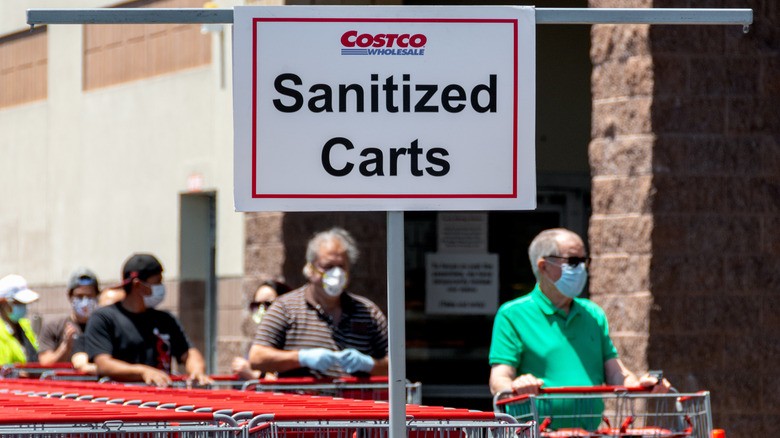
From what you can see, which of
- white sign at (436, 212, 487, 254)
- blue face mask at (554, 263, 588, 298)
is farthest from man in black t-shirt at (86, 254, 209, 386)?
white sign at (436, 212, 487, 254)

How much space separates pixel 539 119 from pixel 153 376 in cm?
589

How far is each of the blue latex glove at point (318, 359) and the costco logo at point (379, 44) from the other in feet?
13.4

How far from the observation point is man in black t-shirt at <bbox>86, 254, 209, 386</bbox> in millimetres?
8594

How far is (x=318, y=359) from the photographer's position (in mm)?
8039

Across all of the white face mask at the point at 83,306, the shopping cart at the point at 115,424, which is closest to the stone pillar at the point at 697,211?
the white face mask at the point at 83,306

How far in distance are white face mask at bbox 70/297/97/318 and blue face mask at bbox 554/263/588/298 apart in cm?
612

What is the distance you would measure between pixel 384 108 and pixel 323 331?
426 centimetres

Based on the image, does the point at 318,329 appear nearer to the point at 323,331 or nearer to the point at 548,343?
the point at 323,331

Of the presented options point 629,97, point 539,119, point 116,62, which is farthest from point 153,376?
point 116,62

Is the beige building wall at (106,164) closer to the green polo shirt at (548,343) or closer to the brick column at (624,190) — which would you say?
the brick column at (624,190)

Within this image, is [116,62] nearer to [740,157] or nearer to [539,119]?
[539,119]

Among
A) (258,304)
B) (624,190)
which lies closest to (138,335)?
(258,304)

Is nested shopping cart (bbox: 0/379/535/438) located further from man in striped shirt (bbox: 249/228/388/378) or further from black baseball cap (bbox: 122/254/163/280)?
black baseball cap (bbox: 122/254/163/280)

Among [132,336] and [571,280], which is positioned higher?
[571,280]
